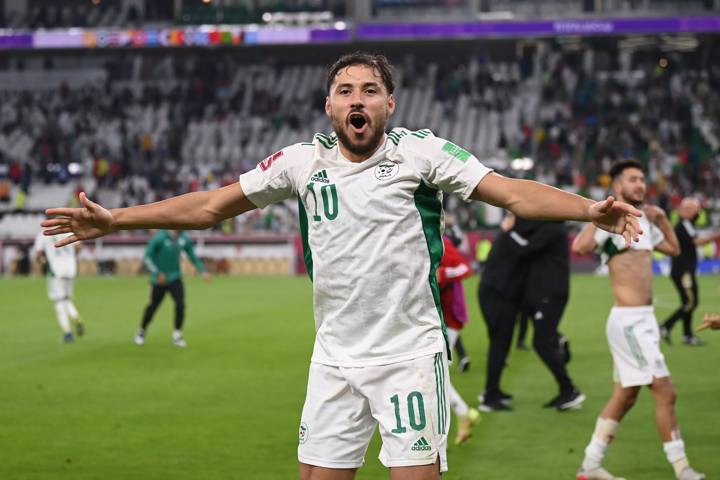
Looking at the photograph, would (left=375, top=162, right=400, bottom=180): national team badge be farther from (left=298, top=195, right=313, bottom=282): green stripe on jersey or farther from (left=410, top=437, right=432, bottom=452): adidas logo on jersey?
(left=410, top=437, right=432, bottom=452): adidas logo on jersey

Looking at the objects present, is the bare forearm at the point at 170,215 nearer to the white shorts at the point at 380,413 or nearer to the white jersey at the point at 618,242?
the white shorts at the point at 380,413

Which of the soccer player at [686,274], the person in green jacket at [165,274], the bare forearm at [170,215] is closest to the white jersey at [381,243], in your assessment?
the bare forearm at [170,215]

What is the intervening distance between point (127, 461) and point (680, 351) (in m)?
9.67

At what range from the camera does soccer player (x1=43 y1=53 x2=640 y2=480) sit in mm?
4875

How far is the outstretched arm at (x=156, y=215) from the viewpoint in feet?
16.6

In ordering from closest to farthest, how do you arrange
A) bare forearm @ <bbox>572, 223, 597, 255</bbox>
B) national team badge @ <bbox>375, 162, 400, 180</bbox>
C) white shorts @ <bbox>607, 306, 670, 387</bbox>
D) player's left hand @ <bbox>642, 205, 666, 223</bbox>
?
1. national team badge @ <bbox>375, 162, 400, 180</bbox>
2. white shorts @ <bbox>607, 306, 670, 387</bbox>
3. bare forearm @ <bbox>572, 223, 597, 255</bbox>
4. player's left hand @ <bbox>642, 205, 666, 223</bbox>

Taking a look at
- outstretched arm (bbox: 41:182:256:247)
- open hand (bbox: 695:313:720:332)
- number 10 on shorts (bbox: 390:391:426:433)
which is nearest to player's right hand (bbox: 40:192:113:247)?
outstretched arm (bbox: 41:182:256:247)

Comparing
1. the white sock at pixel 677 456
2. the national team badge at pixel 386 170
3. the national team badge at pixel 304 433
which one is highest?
the national team badge at pixel 386 170

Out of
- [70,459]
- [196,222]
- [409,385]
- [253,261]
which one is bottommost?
[253,261]

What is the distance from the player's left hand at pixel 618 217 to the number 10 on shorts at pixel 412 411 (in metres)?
1.05

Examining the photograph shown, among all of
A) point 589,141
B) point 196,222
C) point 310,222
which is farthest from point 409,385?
point 589,141

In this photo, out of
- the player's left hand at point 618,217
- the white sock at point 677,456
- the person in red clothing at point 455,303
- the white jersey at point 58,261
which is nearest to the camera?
the player's left hand at point 618,217

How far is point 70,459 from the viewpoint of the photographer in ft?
32.1

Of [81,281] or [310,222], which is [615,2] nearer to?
[81,281]
